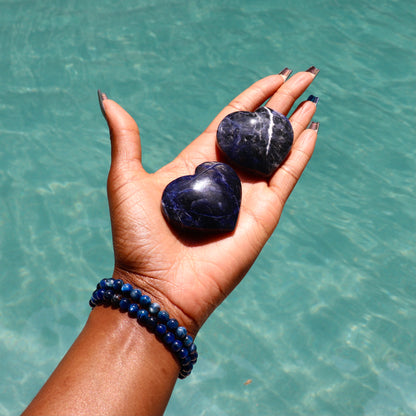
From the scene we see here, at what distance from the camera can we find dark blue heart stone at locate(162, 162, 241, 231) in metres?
2.17

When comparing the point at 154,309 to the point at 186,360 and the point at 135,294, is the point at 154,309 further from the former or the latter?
the point at 186,360

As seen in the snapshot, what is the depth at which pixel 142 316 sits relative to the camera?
187 centimetres

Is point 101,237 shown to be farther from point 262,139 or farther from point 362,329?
point 362,329

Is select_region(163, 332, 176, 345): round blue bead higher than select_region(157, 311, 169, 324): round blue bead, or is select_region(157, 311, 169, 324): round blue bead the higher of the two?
select_region(157, 311, 169, 324): round blue bead

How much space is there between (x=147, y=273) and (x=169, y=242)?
0.19 metres

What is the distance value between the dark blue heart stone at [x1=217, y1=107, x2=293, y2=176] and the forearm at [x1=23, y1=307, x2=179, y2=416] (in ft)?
3.78

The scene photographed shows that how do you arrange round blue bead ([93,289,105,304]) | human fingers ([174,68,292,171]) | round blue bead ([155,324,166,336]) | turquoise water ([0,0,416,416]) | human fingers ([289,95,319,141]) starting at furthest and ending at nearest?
1. turquoise water ([0,0,416,416])
2. human fingers ([289,95,319,141])
3. human fingers ([174,68,292,171])
4. round blue bead ([93,289,105,304])
5. round blue bead ([155,324,166,336])

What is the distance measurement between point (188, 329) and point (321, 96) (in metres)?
3.80

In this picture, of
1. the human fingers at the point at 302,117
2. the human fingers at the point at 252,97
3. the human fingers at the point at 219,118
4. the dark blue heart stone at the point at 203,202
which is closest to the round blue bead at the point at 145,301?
the dark blue heart stone at the point at 203,202

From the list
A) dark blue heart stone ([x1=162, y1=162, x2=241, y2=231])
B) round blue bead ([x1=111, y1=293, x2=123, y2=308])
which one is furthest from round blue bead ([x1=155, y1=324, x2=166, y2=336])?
Answer: dark blue heart stone ([x1=162, y1=162, x2=241, y2=231])

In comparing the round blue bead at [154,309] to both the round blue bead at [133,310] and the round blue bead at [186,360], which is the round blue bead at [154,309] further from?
the round blue bead at [186,360]

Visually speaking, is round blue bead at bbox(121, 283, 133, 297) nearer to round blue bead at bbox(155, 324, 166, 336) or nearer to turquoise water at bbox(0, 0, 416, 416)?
round blue bead at bbox(155, 324, 166, 336)

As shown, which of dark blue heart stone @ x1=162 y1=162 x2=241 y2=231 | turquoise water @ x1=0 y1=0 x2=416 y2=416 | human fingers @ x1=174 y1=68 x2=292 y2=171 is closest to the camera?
dark blue heart stone @ x1=162 y1=162 x2=241 y2=231

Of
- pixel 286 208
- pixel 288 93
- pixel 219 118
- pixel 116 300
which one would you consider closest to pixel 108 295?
pixel 116 300
